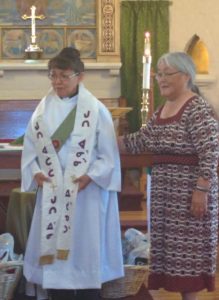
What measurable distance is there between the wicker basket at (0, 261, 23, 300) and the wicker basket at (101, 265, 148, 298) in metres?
0.46

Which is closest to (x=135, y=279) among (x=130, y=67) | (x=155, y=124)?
(x=155, y=124)

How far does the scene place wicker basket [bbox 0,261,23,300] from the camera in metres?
3.39

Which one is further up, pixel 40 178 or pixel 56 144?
pixel 56 144

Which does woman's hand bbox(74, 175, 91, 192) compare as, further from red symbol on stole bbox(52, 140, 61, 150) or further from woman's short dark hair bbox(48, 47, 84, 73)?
woman's short dark hair bbox(48, 47, 84, 73)

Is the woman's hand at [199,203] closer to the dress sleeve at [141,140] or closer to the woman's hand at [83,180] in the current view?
the dress sleeve at [141,140]

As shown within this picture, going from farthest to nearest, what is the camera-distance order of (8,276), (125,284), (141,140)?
(125,284) → (8,276) → (141,140)

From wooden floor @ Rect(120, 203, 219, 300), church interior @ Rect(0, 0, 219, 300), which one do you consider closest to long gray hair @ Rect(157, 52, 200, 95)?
wooden floor @ Rect(120, 203, 219, 300)

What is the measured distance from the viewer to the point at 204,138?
9.53 ft

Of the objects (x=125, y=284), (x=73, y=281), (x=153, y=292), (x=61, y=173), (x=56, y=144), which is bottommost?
(x=153, y=292)

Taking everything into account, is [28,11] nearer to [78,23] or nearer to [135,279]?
[78,23]

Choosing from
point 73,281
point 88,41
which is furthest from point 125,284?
point 88,41

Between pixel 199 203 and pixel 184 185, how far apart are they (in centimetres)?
12

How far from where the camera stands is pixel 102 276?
10.6ft

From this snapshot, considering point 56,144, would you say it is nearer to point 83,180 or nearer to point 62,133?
point 62,133
